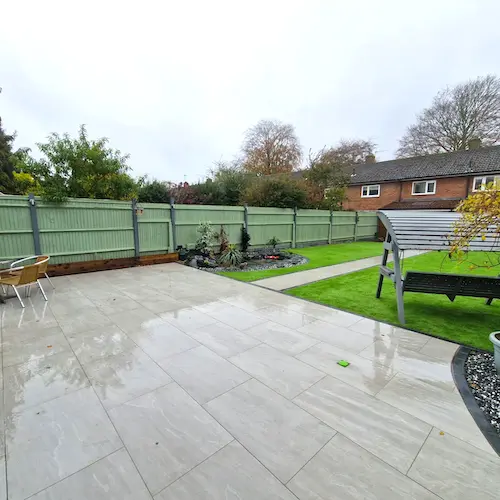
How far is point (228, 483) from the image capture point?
1.36 metres

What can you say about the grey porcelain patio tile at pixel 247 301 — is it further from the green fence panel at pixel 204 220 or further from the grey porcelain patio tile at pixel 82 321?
the green fence panel at pixel 204 220

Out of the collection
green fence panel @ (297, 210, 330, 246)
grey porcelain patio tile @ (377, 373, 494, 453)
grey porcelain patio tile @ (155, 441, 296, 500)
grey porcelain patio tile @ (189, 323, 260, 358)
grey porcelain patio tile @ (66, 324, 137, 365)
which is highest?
green fence panel @ (297, 210, 330, 246)

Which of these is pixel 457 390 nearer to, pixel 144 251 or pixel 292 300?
pixel 292 300

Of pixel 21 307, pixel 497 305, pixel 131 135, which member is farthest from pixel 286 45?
pixel 21 307

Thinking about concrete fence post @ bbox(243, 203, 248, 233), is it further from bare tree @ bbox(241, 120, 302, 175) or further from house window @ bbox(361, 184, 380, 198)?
house window @ bbox(361, 184, 380, 198)

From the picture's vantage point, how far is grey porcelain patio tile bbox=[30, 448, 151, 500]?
1.29m

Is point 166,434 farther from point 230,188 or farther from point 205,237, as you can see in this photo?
point 230,188

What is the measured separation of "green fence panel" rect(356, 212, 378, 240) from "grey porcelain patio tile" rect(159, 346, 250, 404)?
1501 centimetres

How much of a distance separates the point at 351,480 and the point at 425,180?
70.2 ft

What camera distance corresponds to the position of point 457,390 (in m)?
2.20

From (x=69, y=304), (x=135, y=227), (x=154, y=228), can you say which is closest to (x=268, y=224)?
(x=154, y=228)

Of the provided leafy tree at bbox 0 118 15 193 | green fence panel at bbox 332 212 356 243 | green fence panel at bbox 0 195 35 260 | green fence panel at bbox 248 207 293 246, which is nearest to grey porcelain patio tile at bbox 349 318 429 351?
green fence panel at bbox 248 207 293 246

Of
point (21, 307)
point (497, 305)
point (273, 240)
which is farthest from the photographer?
point (273, 240)

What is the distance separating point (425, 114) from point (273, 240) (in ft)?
64.5
